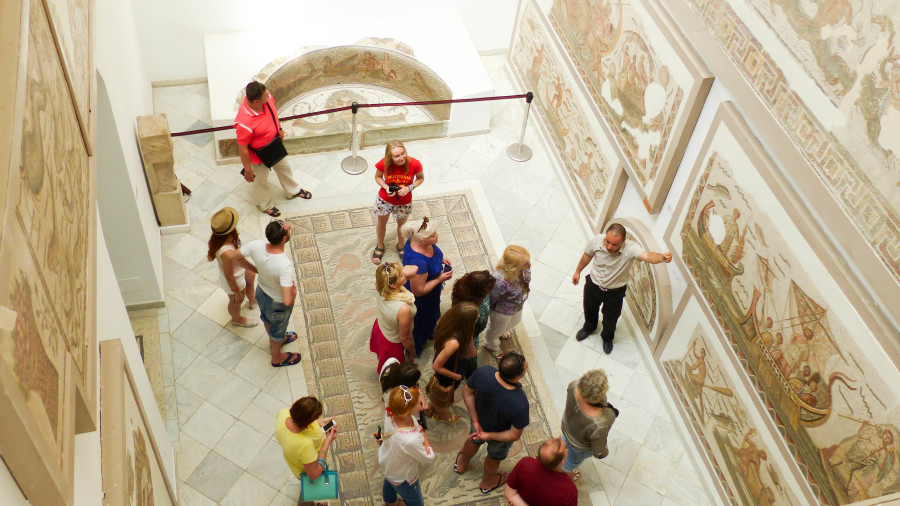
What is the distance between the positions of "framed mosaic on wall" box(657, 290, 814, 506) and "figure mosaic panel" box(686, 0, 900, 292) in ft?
6.49

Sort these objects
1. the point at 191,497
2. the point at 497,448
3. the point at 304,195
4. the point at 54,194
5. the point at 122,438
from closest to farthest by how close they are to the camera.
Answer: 1. the point at 54,194
2. the point at 122,438
3. the point at 497,448
4. the point at 191,497
5. the point at 304,195

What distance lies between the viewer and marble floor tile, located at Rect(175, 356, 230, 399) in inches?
286

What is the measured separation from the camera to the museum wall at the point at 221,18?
33.0 feet

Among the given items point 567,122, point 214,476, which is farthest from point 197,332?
point 567,122

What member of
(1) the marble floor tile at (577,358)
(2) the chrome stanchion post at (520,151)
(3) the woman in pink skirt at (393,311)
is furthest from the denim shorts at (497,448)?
(2) the chrome stanchion post at (520,151)

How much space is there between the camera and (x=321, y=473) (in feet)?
19.0

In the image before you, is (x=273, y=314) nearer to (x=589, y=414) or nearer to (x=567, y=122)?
(x=589, y=414)

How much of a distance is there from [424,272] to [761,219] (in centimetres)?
284

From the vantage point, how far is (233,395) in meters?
7.24

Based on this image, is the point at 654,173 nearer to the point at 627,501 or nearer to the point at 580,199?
the point at 580,199

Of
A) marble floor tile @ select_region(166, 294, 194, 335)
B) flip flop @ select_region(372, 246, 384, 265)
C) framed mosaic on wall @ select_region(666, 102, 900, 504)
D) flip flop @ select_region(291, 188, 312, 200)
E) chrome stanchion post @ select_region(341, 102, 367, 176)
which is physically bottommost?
marble floor tile @ select_region(166, 294, 194, 335)

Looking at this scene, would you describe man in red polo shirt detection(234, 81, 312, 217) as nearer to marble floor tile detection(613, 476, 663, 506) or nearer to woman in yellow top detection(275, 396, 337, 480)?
woman in yellow top detection(275, 396, 337, 480)

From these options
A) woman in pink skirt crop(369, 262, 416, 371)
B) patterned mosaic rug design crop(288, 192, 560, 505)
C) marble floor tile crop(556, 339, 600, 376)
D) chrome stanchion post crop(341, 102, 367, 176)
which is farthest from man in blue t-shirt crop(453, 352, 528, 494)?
chrome stanchion post crop(341, 102, 367, 176)

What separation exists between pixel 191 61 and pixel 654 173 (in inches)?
265
